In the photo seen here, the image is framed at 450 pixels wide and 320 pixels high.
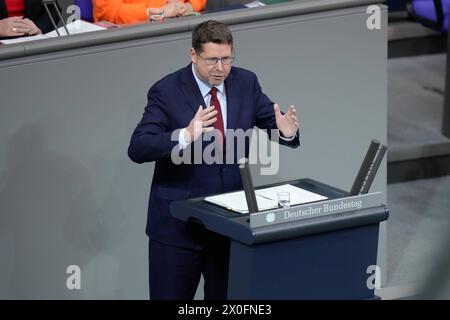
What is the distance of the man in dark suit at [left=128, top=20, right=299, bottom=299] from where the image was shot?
3053 mm

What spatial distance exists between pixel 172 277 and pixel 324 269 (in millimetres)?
625

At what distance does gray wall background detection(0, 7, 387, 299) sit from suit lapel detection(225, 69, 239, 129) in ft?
3.04

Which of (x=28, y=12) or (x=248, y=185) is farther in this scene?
(x=28, y=12)

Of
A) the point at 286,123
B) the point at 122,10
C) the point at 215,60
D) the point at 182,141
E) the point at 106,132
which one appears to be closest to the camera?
the point at 182,141

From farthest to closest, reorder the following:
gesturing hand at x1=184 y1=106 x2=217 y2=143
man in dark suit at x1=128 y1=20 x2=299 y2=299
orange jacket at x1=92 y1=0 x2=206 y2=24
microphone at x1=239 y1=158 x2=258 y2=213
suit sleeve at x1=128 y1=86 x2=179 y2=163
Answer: orange jacket at x1=92 y1=0 x2=206 y2=24, man in dark suit at x1=128 y1=20 x2=299 y2=299, suit sleeve at x1=128 y1=86 x2=179 y2=163, gesturing hand at x1=184 y1=106 x2=217 y2=143, microphone at x1=239 y1=158 x2=258 y2=213

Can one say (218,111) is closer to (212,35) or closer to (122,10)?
(212,35)

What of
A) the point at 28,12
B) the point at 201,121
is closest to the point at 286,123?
the point at 201,121

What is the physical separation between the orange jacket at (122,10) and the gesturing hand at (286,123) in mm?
1731

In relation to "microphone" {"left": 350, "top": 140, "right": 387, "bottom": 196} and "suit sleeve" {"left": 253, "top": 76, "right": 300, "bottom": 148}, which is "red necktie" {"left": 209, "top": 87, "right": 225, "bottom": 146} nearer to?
"suit sleeve" {"left": 253, "top": 76, "right": 300, "bottom": 148}

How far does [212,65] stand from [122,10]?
1759 mm

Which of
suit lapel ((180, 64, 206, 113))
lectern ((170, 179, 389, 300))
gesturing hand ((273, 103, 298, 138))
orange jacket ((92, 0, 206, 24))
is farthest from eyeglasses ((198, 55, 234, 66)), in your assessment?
orange jacket ((92, 0, 206, 24))

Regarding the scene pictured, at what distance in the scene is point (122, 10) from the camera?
4590 millimetres

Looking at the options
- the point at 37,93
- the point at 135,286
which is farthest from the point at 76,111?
the point at 135,286
